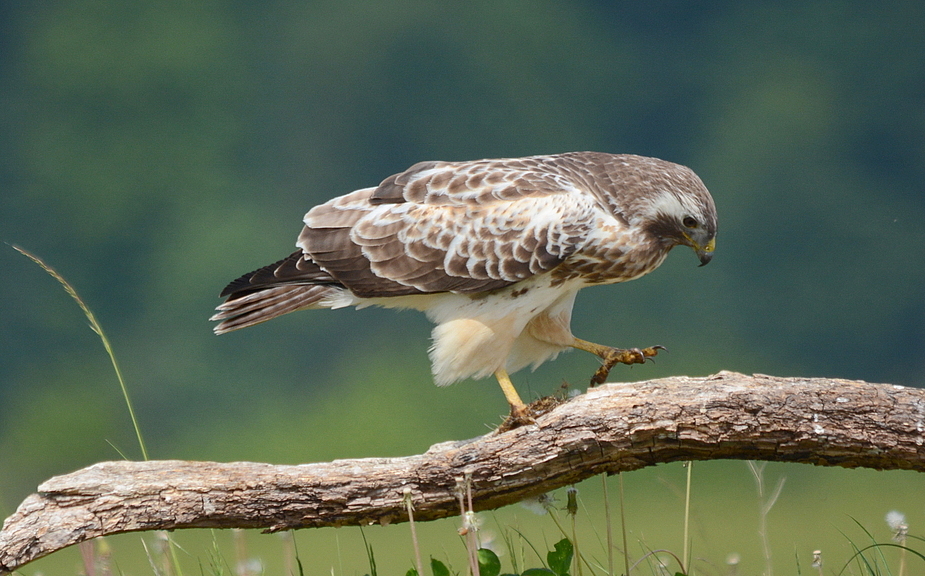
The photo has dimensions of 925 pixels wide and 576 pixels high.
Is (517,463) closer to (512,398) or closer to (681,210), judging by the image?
(512,398)

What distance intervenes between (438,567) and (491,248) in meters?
0.94

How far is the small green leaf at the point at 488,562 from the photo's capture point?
2.21 metres

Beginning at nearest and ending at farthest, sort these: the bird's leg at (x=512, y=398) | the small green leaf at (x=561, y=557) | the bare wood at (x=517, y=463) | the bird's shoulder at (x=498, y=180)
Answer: the bare wood at (x=517, y=463) < the small green leaf at (x=561, y=557) < the bird's leg at (x=512, y=398) < the bird's shoulder at (x=498, y=180)

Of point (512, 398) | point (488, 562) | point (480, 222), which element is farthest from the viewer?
point (480, 222)

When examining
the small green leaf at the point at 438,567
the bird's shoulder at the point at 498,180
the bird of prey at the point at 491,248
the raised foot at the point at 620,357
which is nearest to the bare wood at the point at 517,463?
the small green leaf at the point at 438,567

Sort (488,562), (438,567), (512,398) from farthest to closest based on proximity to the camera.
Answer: (512,398)
(438,567)
(488,562)

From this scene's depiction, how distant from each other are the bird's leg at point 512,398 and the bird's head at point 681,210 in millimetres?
628

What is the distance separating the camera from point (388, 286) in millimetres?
2766

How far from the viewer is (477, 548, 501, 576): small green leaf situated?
2.21 m

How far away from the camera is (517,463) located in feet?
7.47

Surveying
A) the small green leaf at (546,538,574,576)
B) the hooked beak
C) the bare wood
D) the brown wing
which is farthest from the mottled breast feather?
the small green leaf at (546,538,574,576)

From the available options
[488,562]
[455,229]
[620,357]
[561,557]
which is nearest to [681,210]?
[620,357]

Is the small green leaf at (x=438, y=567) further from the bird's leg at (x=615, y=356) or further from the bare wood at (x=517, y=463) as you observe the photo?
the bird's leg at (x=615, y=356)

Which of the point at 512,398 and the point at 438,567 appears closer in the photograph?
the point at 438,567
